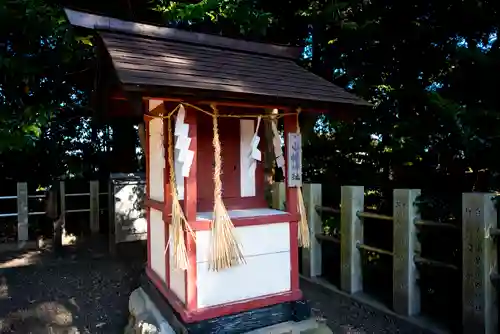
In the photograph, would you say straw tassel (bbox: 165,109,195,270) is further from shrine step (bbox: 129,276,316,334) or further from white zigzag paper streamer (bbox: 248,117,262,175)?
white zigzag paper streamer (bbox: 248,117,262,175)

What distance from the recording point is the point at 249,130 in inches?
136

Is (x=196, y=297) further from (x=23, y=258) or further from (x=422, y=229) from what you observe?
(x=23, y=258)

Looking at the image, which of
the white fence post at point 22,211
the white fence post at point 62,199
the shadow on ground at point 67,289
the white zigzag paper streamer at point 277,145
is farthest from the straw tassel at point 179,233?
the white fence post at point 62,199

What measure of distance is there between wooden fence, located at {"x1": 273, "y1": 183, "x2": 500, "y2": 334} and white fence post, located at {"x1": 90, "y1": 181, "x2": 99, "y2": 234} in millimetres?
4389

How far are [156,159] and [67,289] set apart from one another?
2.49m

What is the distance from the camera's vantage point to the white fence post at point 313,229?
496 cm

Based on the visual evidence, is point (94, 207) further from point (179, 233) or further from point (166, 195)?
point (179, 233)

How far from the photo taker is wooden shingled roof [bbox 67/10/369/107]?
2506 millimetres

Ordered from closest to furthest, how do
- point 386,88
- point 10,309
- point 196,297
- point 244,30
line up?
point 196,297
point 10,309
point 386,88
point 244,30

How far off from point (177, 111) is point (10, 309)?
3.20 metres

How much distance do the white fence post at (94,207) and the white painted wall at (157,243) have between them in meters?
4.63

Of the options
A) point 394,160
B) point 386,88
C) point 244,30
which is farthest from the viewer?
Answer: point 244,30

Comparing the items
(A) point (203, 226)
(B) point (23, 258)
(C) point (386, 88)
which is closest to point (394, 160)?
(C) point (386, 88)

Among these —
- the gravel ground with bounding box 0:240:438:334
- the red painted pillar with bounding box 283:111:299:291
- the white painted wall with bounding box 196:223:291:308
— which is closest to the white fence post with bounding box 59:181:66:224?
the gravel ground with bounding box 0:240:438:334
